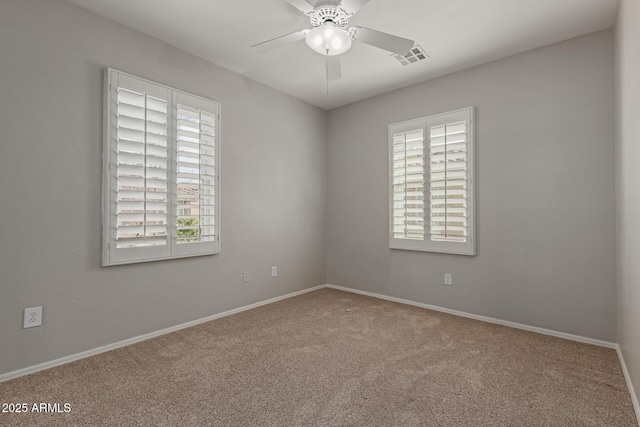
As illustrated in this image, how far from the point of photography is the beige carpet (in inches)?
67.9

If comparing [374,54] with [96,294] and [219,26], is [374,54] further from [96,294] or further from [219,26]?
[96,294]

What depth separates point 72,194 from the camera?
7.77ft

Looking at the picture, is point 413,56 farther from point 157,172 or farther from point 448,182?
point 157,172

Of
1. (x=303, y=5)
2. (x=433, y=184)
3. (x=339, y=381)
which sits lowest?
(x=339, y=381)

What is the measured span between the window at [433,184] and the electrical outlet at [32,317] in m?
3.38

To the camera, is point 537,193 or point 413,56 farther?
point 413,56

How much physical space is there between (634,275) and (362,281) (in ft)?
9.29

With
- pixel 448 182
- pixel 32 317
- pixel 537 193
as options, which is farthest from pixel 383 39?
pixel 32 317

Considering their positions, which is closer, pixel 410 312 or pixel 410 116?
pixel 410 312

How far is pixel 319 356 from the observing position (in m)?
2.45

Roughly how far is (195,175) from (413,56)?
2.45 m

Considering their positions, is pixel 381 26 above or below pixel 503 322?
above

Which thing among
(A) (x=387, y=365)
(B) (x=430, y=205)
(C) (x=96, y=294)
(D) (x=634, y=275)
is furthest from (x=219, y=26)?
(D) (x=634, y=275)

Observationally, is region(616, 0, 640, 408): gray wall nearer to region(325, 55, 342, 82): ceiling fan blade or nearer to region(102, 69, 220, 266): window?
region(325, 55, 342, 82): ceiling fan blade
